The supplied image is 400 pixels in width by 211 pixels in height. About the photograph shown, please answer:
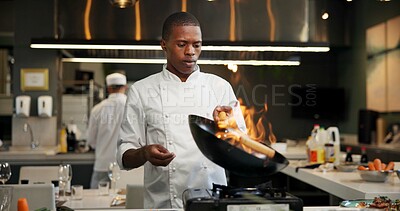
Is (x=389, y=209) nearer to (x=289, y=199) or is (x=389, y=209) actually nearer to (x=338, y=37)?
(x=289, y=199)

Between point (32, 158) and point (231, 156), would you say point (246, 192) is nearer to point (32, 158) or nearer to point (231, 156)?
point (231, 156)

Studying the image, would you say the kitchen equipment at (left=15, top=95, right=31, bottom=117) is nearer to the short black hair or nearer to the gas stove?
the short black hair

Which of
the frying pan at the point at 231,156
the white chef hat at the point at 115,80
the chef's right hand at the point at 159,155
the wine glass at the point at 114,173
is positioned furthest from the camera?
the white chef hat at the point at 115,80

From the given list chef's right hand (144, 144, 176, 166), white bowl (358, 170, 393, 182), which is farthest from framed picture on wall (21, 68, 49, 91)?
chef's right hand (144, 144, 176, 166)

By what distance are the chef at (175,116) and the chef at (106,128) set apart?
299 cm

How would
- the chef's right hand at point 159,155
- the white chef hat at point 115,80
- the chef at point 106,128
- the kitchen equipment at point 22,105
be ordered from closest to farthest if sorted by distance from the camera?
the chef's right hand at point 159,155 < the chef at point 106,128 < the white chef hat at point 115,80 < the kitchen equipment at point 22,105

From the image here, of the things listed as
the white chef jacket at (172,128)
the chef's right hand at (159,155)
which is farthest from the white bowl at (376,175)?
the chef's right hand at (159,155)

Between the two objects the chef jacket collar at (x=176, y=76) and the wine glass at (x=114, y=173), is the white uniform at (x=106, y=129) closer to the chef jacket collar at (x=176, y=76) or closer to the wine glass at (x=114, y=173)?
the wine glass at (x=114, y=173)

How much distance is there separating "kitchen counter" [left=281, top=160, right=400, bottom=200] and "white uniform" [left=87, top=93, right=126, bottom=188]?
2.02m

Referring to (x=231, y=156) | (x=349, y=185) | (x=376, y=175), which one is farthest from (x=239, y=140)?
(x=376, y=175)

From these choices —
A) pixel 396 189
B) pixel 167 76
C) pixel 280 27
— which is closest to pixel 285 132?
pixel 280 27

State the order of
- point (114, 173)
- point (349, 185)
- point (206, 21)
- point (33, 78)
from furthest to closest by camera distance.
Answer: point (33, 78) < point (206, 21) < point (114, 173) < point (349, 185)

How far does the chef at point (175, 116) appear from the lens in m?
2.11

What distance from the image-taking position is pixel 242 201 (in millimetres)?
1521
